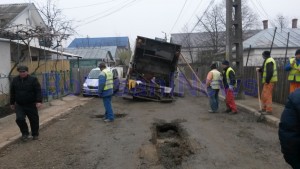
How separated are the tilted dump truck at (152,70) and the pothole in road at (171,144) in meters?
6.20

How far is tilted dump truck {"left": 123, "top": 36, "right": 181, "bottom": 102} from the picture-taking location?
16984 mm

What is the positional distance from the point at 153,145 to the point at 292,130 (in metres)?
5.15

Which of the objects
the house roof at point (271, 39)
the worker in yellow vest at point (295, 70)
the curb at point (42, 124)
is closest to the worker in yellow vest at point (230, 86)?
the worker in yellow vest at point (295, 70)

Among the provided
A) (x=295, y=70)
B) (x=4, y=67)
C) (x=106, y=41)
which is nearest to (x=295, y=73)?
(x=295, y=70)

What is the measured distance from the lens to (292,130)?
3.11 metres

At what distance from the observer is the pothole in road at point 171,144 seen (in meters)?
6.72

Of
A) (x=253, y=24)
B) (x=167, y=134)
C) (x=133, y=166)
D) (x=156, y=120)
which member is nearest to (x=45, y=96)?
(x=156, y=120)

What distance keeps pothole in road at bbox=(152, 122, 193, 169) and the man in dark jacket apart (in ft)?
10.9

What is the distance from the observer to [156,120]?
11.5 m

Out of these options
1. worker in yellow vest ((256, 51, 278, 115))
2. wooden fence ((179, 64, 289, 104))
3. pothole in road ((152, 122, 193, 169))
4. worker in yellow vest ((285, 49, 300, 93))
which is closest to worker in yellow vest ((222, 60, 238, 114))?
worker in yellow vest ((256, 51, 278, 115))

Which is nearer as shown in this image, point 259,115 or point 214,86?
point 259,115

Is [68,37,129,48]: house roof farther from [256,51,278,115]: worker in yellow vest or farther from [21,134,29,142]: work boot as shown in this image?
[21,134,29,142]: work boot

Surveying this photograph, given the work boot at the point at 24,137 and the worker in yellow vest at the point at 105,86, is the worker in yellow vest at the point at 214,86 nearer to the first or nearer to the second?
the worker in yellow vest at the point at 105,86

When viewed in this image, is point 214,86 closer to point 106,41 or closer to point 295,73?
point 295,73
